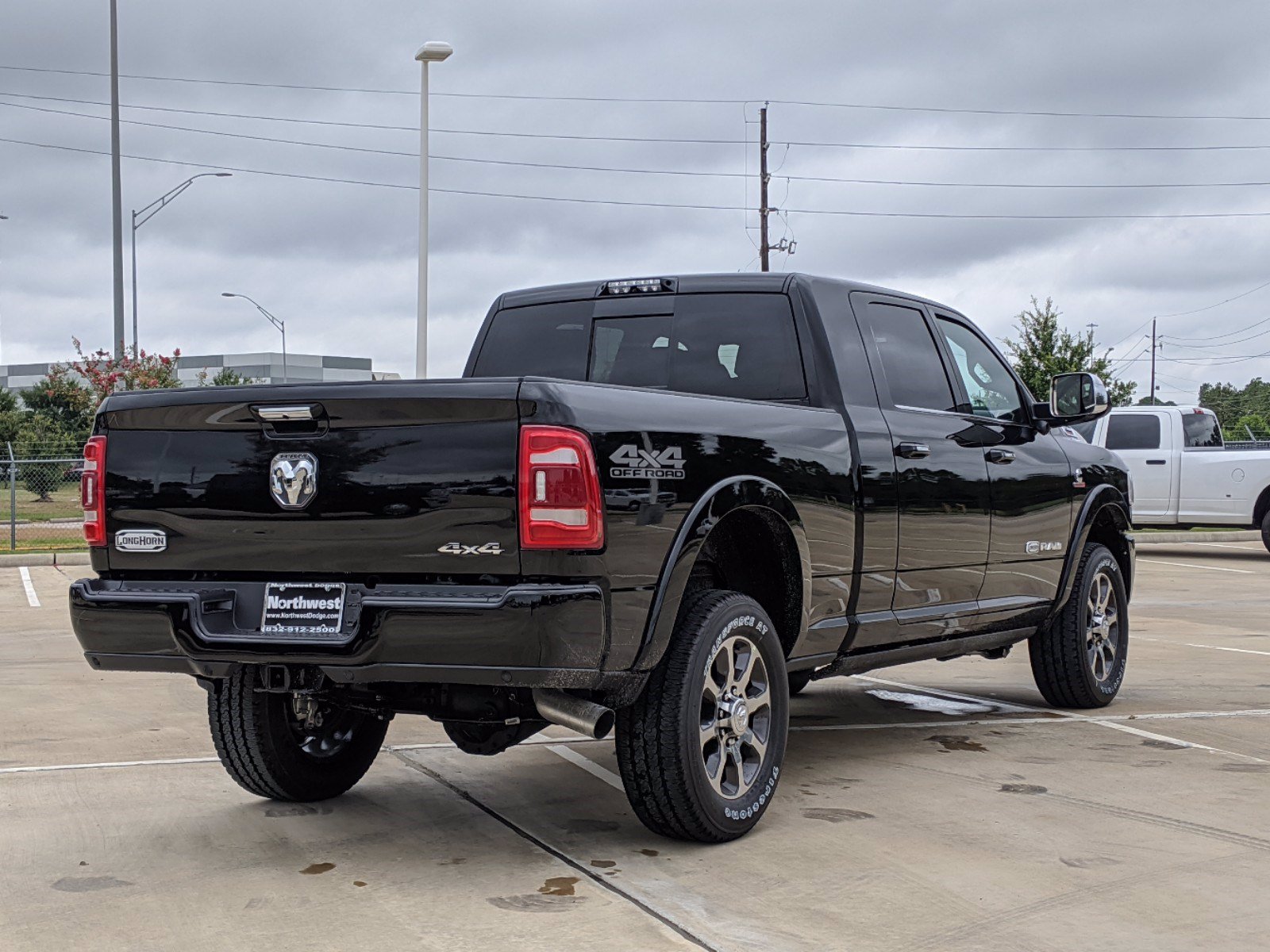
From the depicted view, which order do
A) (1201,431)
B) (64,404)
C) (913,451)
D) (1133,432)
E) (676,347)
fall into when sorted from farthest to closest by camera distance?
(64,404) < (1133,432) < (1201,431) < (676,347) < (913,451)

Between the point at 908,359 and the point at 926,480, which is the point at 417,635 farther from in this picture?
the point at 908,359

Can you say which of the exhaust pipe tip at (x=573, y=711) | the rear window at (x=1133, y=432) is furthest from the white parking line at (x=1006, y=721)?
the rear window at (x=1133, y=432)

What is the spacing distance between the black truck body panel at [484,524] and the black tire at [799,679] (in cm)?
27

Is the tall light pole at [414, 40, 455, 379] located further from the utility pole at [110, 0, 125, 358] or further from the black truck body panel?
the black truck body panel

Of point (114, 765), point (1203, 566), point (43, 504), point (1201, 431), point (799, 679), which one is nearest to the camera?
point (114, 765)

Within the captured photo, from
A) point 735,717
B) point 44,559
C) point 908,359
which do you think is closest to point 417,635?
point 735,717

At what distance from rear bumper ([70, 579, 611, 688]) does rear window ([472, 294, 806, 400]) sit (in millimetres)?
1923

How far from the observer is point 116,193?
925 inches

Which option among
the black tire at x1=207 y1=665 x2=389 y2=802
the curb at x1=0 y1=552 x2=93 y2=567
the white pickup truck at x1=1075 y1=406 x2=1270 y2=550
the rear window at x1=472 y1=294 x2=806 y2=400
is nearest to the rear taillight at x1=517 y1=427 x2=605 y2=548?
the black tire at x1=207 y1=665 x2=389 y2=802

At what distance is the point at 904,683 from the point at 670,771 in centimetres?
459

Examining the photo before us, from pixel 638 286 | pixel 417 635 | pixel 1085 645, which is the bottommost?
→ pixel 1085 645

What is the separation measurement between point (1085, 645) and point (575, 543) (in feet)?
13.6

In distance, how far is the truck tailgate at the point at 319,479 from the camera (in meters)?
4.35

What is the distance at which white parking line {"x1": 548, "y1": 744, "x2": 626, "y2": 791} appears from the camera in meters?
6.09
